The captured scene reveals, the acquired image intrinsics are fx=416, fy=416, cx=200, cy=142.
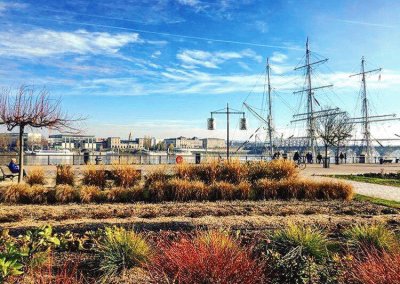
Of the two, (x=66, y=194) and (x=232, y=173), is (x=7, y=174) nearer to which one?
(x=66, y=194)

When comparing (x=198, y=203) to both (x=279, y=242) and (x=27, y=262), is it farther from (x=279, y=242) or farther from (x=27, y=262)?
(x=27, y=262)

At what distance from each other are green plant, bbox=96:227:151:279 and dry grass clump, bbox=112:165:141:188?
8159 millimetres

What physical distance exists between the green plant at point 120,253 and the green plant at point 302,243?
6.44 feet

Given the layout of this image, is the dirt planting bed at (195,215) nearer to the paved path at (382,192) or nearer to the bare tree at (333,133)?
the paved path at (382,192)

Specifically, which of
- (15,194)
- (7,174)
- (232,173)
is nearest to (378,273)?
(232,173)

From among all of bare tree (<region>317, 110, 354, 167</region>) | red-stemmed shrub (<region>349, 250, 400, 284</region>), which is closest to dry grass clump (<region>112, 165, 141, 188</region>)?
red-stemmed shrub (<region>349, 250, 400, 284</region>)

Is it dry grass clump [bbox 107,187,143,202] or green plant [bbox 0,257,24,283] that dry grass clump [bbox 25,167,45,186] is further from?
green plant [bbox 0,257,24,283]

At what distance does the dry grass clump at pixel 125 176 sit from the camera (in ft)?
46.7

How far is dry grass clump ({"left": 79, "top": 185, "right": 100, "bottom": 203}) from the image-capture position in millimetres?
12367

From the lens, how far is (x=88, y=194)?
12445mm

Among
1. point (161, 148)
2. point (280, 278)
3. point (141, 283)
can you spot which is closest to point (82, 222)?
point (141, 283)

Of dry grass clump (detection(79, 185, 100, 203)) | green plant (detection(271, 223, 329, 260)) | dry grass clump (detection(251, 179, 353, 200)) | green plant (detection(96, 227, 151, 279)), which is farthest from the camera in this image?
dry grass clump (detection(251, 179, 353, 200))

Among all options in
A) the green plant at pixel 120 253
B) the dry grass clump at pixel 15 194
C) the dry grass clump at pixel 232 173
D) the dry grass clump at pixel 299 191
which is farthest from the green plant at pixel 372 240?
the dry grass clump at pixel 15 194

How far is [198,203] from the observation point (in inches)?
487
